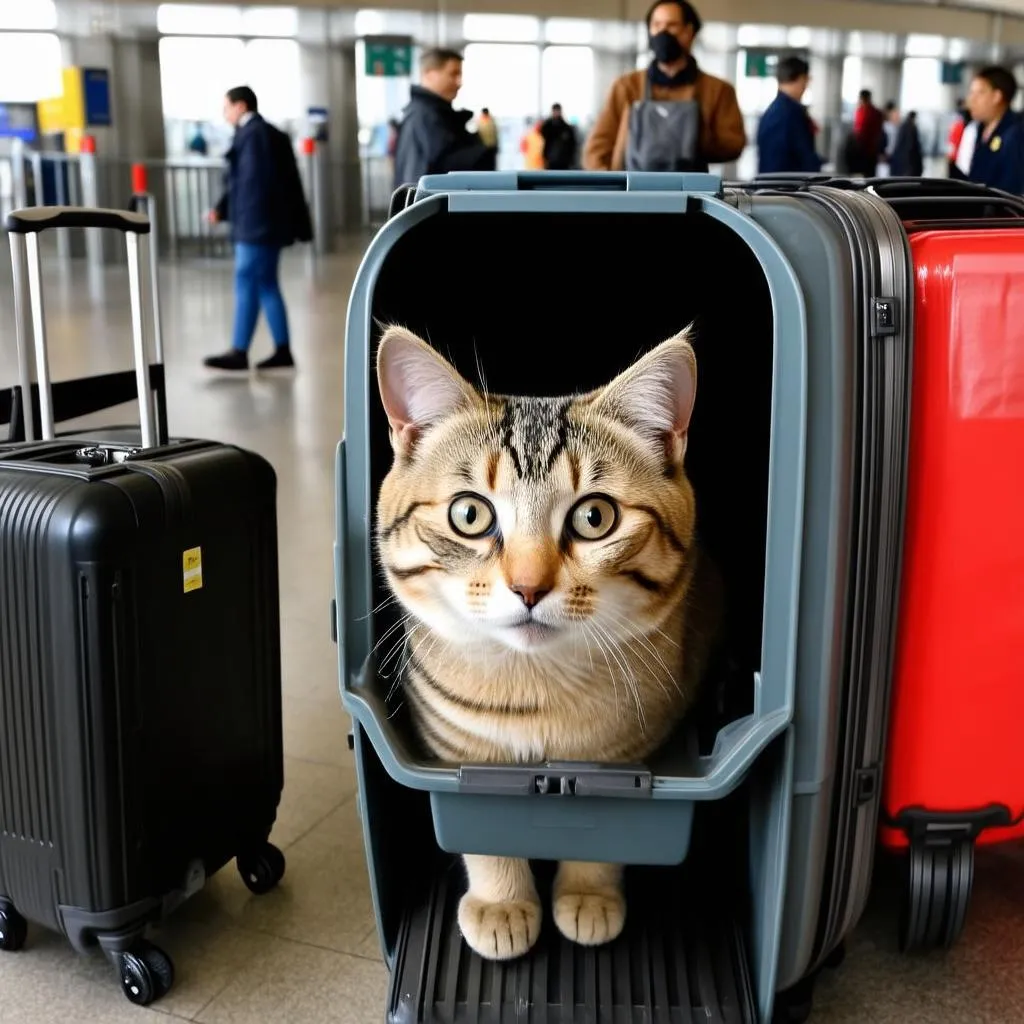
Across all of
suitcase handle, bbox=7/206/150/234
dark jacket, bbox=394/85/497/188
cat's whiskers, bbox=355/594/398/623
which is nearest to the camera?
cat's whiskers, bbox=355/594/398/623

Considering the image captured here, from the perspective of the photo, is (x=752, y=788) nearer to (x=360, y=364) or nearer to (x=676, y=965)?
(x=676, y=965)

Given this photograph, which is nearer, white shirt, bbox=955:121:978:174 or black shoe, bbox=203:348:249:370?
white shirt, bbox=955:121:978:174

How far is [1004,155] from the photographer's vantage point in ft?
14.5

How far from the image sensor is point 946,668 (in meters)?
1.24

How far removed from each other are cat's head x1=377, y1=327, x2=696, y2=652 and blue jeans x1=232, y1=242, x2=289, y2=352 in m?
4.24

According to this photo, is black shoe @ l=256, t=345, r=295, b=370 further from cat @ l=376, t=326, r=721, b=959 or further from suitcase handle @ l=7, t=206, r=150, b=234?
cat @ l=376, t=326, r=721, b=959

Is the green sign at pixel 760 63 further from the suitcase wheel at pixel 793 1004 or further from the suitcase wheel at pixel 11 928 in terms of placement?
the suitcase wheel at pixel 11 928

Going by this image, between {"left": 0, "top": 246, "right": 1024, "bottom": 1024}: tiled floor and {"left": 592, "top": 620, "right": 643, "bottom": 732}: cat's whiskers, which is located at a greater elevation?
{"left": 592, "top": 620, "right": 643, "bottom": 732}: cat's whiskers

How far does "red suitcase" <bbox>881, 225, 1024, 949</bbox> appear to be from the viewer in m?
1.16

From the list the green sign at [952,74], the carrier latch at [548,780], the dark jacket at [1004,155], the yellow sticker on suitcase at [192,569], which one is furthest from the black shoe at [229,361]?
the green sign at [952,74]

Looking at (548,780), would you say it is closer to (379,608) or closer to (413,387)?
(379,608)

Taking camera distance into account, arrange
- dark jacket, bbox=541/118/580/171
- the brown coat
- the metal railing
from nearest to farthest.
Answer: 1. the brown coat
2. the metal railing
3. dark jacket, bbox=541/118/580/171

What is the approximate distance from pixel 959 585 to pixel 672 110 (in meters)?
2.56

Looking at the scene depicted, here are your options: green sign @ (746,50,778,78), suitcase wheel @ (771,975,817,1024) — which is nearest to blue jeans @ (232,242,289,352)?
suitcase wheel @ (771,975,817,1024)
